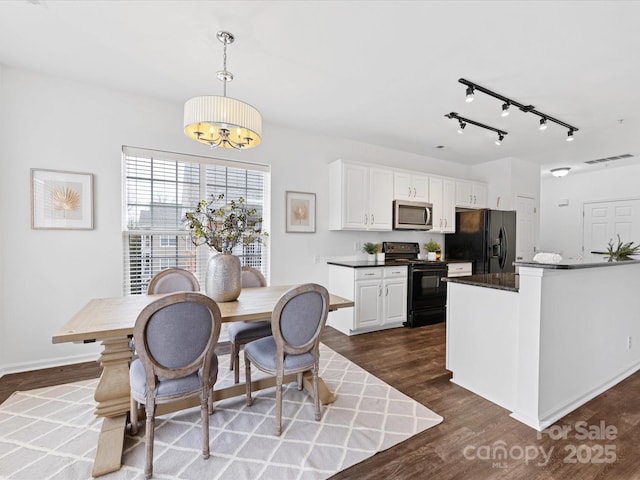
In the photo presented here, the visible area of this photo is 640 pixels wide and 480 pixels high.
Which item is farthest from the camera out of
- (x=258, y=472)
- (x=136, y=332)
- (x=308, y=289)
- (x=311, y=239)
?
(x=311, y=239)

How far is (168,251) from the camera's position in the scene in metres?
3.35

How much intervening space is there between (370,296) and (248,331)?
6.43 feet

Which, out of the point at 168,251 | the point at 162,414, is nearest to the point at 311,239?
the point at 168,251

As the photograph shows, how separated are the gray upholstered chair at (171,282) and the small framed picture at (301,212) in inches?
63.0

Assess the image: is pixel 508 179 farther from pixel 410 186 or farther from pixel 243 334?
pixel 243 334

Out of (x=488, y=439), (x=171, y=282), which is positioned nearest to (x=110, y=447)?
(x=171, y=282)

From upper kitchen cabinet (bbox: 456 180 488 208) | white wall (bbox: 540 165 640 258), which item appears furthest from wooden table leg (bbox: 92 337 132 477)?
white wall (bbox: 540 165 640 258)

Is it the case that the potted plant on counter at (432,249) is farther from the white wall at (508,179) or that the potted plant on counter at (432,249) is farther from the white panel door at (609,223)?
the white panel door at (609,223)

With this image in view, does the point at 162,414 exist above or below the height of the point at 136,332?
below

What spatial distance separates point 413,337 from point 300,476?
8.52ft

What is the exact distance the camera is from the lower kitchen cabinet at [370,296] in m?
3.85

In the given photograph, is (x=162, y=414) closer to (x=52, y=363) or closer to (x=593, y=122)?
(x=52, y=363)

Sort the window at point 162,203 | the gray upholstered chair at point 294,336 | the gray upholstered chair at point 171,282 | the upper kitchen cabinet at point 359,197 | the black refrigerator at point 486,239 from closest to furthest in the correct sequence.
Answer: the gray upholstered chair at point 294,336
the gray upholstered chair at point 171,282
the window at point 162,203
the upper kitchen cabinet at point 359,197
the black refrigerator at point 486,239

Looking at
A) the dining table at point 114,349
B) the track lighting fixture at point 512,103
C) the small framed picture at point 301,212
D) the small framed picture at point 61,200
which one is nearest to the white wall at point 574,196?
the track lighting fixture at point 512,103
